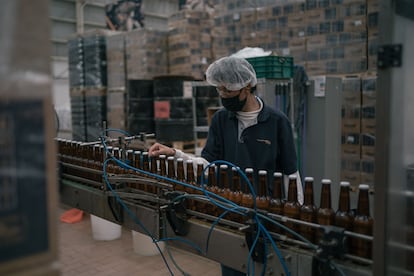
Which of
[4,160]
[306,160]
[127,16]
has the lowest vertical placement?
[306,160]

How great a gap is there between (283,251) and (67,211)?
5.00m

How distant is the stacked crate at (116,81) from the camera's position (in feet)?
21.5

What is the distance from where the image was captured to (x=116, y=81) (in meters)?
6.72

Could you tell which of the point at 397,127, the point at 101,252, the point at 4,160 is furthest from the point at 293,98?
the point at 4,160

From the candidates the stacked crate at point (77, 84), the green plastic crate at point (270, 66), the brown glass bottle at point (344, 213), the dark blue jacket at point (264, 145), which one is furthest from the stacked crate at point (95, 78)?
the brown glass bottle at point (344, 213)

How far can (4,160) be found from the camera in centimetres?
65

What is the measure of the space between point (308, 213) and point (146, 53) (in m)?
5.16

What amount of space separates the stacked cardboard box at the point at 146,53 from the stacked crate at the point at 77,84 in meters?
1.09

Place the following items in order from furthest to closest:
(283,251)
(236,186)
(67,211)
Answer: (67,211), (236,186), (283,251)

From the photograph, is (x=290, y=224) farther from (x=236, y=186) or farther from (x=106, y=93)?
(x=106, y=93)

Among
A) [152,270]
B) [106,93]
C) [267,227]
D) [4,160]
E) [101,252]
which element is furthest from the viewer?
[106,93]

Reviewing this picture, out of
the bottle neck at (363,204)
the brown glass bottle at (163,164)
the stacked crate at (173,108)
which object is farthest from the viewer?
the stacked crate at (173,108)

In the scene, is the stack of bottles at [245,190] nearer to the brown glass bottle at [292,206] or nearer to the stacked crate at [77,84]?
the brown glass bottle at [292,206]

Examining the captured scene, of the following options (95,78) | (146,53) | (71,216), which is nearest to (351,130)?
(146,53)
